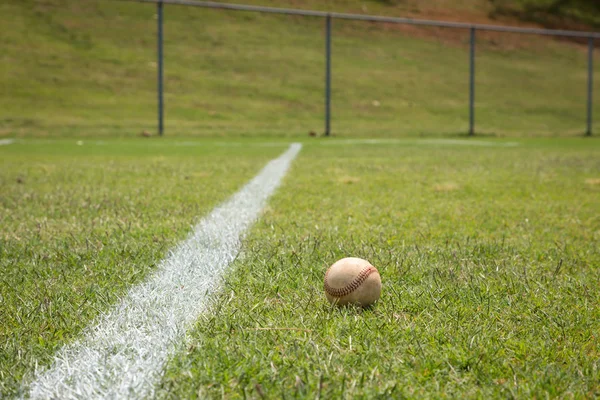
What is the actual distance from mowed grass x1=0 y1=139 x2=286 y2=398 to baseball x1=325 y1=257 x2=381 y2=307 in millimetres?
637

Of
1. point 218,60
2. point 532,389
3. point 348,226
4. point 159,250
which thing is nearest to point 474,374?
point 532,389

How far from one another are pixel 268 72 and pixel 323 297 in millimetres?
26388

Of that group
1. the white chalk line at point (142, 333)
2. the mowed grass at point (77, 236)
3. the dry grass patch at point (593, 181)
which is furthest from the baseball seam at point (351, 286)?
the dry grass patch at point (593, 181)

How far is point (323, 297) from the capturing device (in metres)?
1.94

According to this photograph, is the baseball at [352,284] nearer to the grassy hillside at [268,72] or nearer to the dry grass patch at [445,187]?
the dry grass patch at [445,187]

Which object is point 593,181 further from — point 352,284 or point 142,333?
point 142,333

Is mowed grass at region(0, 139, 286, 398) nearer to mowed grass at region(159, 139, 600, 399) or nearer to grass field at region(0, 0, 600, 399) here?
grass field at region(0, 0, 600, 399)

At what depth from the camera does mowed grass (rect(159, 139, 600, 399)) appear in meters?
1.36

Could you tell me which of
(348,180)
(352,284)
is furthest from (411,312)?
(348,180)

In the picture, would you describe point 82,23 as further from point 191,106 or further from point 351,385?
point 351,385

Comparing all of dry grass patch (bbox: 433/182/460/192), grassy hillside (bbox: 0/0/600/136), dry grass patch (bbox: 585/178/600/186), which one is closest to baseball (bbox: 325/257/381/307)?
dry grass patch (bbox: 433/182/460/192)

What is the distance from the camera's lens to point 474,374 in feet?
4.65

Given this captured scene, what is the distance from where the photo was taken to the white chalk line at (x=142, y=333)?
134cm

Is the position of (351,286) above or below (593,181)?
above
